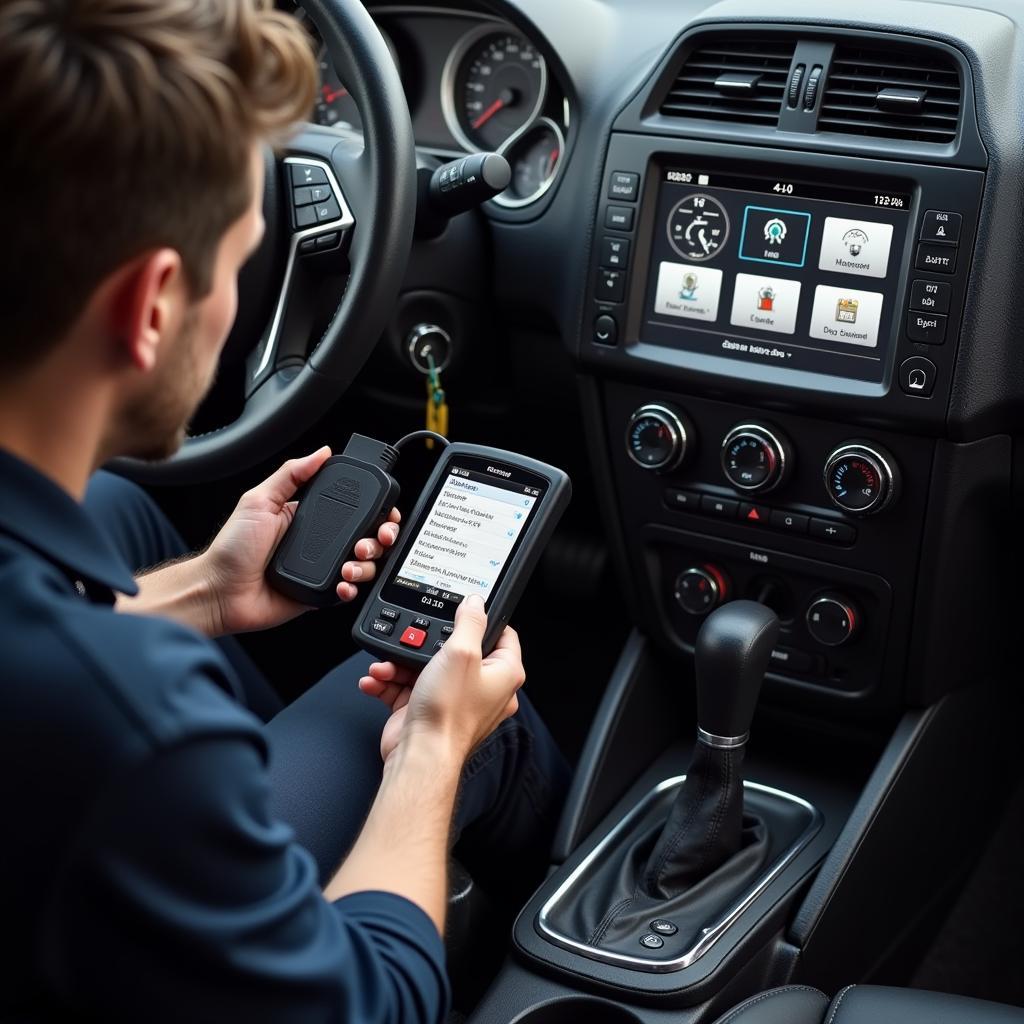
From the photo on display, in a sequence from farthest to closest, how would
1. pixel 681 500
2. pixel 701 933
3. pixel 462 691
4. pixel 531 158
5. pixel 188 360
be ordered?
1. pixel 531 158
2. pixel 681 500
3. pixel 701 933
4. pixel 462 691
5. pixel 188 360

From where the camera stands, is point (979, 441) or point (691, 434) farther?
point (691, 434)

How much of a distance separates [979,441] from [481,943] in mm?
735

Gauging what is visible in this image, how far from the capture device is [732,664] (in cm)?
135

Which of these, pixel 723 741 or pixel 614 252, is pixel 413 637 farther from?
pixel 614 252

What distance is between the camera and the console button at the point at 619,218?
4.88ft

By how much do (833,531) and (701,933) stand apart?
437 millimetres

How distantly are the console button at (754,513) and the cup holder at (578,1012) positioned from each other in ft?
1.75

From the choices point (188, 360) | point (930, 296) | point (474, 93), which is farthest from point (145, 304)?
point (474, 93)

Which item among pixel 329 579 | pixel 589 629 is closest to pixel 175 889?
pixel 329 579

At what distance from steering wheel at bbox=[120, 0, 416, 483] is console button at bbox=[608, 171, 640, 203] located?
0.80ft

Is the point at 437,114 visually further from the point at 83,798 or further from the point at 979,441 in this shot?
the point at 83,798

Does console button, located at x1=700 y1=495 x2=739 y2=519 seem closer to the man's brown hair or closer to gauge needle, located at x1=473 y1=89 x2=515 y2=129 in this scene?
gauge needle, located at x1=473 y1=89 x2=515 y2=129

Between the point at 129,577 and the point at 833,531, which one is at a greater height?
the point at 129,577

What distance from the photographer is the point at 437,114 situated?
175 cm
